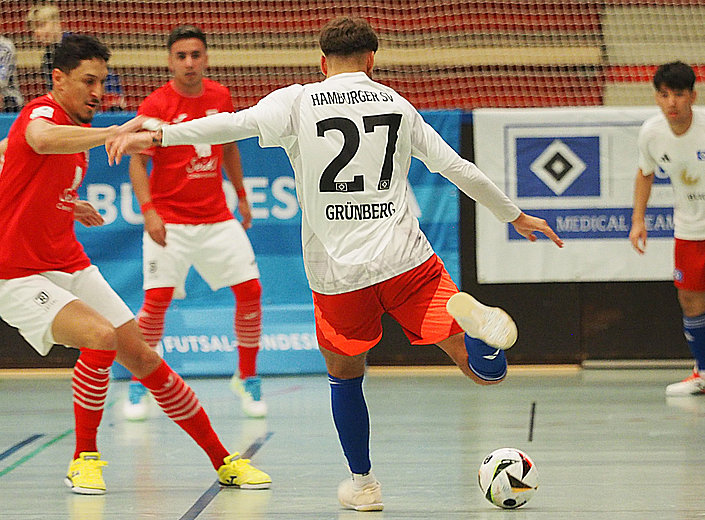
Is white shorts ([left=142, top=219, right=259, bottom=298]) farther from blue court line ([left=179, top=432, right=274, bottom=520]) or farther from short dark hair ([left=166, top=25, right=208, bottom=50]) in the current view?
blue court line ([left=179, top=432, right=274, bottom=520])

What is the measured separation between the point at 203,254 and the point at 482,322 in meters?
3.22

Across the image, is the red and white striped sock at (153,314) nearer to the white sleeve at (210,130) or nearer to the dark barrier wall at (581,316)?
the dark barrier wall at (581,316)

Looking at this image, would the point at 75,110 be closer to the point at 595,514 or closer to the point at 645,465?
the point at 595,514

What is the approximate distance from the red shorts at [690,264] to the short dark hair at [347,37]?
3.73 metres

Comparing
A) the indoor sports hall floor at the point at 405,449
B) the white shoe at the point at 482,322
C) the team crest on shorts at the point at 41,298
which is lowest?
the indoor sports hall floor at the point at 405,449

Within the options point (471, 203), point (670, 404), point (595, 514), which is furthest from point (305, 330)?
point (595, 514)

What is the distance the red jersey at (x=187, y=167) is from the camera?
6.45 meters

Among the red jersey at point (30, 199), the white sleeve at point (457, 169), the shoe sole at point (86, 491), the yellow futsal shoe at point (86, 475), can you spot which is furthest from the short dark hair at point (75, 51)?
the shoe sole at point (86, 491)

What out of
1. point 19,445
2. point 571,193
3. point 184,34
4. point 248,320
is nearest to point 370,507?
point 19,445

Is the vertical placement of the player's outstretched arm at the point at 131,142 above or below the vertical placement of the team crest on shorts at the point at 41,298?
above

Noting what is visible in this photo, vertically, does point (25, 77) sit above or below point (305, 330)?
above

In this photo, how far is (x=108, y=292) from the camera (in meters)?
4.62

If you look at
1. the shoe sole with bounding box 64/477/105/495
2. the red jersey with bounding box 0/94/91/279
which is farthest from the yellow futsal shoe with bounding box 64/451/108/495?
the red jersey with bounding box 0/94/91/279

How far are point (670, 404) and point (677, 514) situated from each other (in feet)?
8.91
